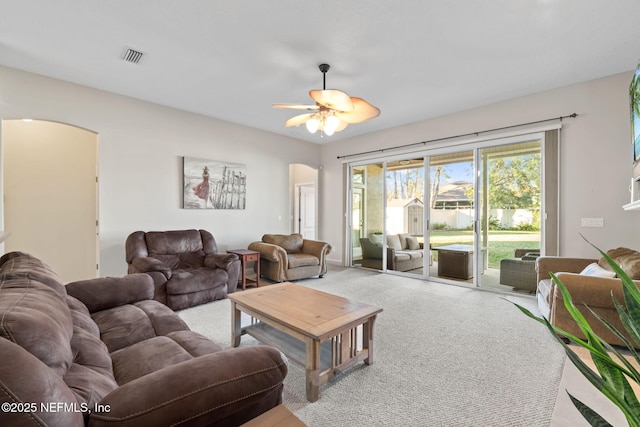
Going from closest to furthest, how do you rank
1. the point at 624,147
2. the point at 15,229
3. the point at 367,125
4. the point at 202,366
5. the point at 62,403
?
the point at 62,403 < the point at 202,366 < the point at 624,147 < the point at 15,229 < the point at 367,125

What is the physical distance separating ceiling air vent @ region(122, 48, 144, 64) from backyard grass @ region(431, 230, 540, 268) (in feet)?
15.9

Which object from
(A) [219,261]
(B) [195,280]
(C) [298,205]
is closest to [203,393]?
(B) [195,280]

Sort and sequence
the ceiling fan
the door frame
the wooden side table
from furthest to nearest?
the door frame
the wooden side table
the ceiling fan

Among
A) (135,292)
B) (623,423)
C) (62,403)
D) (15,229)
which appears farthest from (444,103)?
(15,229)

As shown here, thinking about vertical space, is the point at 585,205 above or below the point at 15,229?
above

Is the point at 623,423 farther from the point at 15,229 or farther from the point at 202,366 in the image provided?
the point at 15,229

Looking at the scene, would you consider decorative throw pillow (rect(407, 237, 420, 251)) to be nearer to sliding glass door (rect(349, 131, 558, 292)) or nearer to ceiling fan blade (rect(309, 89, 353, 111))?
sliding glass door (rect(349, 131, 558, 292))

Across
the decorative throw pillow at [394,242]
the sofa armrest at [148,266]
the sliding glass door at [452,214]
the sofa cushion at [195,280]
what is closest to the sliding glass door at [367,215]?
the decorative throw pillow at [394,242]

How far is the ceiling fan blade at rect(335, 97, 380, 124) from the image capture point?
9.04ft

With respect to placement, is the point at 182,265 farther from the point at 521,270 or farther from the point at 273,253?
the point at 521,270

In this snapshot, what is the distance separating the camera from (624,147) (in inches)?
135

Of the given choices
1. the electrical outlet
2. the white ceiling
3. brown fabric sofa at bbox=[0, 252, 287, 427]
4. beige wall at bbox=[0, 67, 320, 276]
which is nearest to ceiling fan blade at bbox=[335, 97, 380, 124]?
the white ceiling

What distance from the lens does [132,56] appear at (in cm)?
309

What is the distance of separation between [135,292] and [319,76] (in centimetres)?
295
